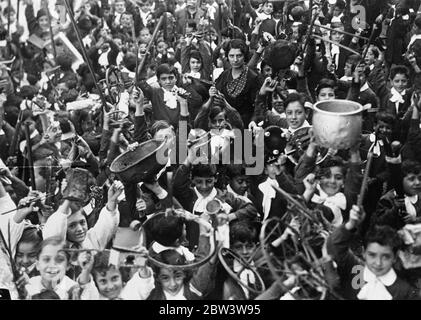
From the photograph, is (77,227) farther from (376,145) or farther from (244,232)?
(376,145)

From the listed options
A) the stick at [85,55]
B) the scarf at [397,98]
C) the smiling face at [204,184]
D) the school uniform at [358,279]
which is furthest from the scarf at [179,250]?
the scarf at [397,98]

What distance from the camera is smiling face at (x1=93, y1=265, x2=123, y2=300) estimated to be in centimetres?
615

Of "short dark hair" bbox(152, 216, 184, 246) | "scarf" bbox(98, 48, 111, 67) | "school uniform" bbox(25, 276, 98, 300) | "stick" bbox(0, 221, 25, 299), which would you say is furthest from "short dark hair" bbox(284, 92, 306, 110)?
"stick" bbox(0, 221, 25, 299)

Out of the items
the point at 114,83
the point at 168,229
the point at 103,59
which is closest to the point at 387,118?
the point at 168,229

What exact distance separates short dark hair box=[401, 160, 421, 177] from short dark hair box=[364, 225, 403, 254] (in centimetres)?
38

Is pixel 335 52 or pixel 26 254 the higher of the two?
pixel 335 52

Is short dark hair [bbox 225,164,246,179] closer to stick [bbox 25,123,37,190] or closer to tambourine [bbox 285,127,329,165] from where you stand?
tambourine [bbox 285,127,329,165]

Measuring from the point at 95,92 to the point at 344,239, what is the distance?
1.97m

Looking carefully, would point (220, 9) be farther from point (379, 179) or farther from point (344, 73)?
point (379, 179)

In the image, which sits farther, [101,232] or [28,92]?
[28,92]

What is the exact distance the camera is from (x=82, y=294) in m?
6.21

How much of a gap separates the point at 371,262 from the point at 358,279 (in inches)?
5.6

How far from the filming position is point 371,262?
5.90 m
